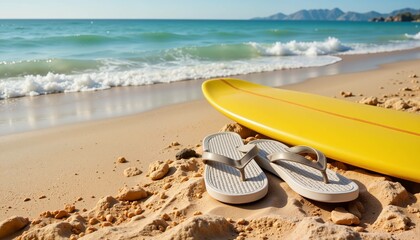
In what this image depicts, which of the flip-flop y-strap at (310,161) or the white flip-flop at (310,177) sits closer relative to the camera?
the white flip-flop at (310,177)

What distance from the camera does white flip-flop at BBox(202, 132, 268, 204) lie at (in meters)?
2.11

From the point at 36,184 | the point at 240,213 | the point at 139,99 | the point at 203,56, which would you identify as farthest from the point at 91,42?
the point at 240,213

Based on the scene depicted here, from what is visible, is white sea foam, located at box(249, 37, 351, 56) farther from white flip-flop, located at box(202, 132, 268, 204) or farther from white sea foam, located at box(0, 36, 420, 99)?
white flip-flop, located at box(202, 132, 268, 204)

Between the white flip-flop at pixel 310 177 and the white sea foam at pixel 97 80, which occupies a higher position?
the white flip-flop at pixel 310 177

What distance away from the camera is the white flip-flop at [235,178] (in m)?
2.11

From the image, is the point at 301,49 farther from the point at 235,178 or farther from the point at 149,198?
the point at 149,198

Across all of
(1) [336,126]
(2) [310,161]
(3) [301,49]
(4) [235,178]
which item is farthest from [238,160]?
(3) [301,49]

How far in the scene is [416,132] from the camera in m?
2.66

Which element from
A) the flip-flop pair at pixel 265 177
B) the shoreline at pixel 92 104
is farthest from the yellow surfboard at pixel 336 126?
the shoreline at pixel 92 104

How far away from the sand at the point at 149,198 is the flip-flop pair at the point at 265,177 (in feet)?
0.21

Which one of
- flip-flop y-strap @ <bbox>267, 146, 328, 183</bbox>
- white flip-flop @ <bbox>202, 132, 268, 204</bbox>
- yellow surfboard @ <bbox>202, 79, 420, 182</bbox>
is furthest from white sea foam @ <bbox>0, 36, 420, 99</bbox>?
flip-flop y-strap @ <bbox>267, 146, 328, 183</bbox>

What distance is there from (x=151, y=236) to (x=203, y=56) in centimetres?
1070

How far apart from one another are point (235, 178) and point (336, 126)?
99 cm

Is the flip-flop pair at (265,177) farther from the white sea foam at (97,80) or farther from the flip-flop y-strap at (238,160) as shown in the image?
the white sea foam at (97,80)
